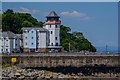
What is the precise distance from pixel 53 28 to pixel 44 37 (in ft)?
7.75

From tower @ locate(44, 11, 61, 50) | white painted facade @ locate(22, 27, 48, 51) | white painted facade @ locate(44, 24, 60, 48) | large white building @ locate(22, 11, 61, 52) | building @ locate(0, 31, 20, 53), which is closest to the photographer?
building @ locate(0, 31, 20, 53)

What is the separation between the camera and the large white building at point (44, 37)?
2881 inches

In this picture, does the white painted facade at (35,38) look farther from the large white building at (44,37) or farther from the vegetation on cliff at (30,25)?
the vegetation on cliff at (30,25)

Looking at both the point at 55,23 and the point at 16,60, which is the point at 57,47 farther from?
the point at 16,60

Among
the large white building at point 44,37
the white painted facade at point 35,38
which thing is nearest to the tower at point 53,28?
the large white building at point 44,37

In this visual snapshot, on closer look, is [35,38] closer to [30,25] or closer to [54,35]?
[54,35]

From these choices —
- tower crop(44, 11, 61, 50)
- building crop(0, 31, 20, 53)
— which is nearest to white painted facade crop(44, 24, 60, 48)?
tower crop(44, 11, 61, 50)

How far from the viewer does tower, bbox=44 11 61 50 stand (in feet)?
242

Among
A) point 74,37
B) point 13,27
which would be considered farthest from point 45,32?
point 74,37

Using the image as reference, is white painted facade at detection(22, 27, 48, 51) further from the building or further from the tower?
the building

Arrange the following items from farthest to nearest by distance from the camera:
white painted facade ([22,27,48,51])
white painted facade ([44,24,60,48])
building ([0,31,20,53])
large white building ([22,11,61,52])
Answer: white painted facade ([44,24,60,48])
large white building ([22,11,61,52])
white painted facade ([22,27,48,51])
building ([0,31,20,53])

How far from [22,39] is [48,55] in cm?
2625

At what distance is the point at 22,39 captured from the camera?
74438 mm

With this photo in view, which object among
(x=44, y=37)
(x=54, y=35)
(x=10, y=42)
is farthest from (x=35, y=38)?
(x=10, y=42)
